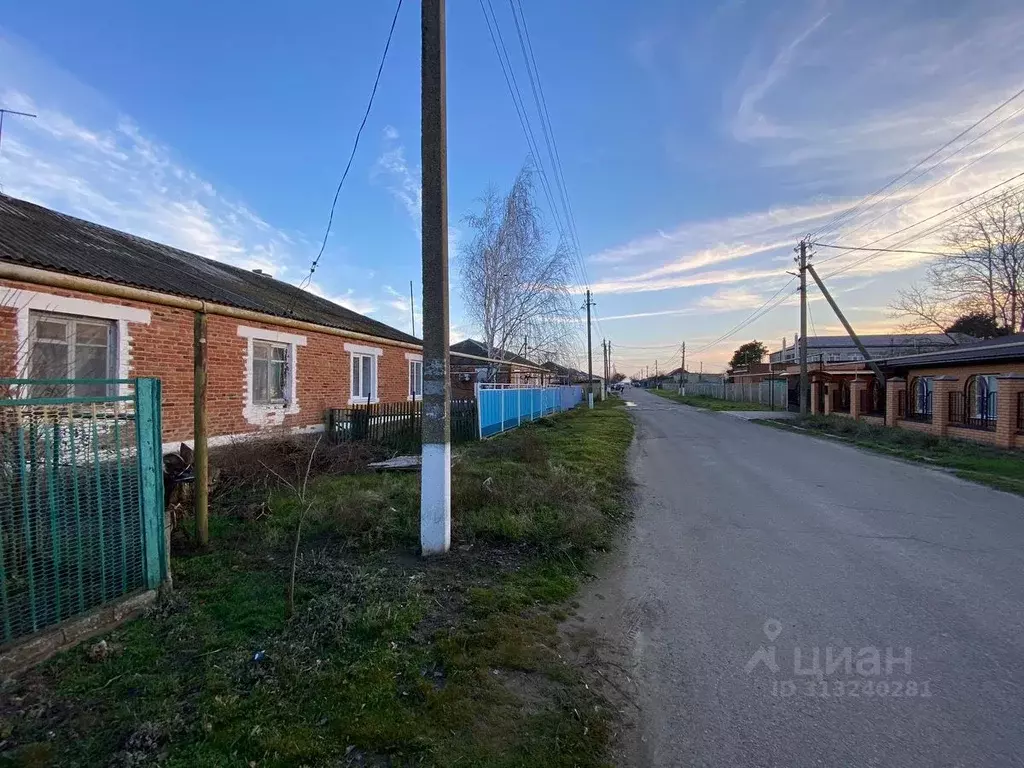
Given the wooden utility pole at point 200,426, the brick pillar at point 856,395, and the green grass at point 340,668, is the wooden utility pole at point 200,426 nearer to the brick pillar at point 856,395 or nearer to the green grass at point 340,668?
the green grass at point 340,668

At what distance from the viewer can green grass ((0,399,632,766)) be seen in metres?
2.46

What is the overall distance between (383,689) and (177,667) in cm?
Answer: 123

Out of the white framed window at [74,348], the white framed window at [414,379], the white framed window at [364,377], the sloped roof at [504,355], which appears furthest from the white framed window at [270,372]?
the sloped roof at [504,355]

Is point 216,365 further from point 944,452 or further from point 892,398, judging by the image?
point 892,398

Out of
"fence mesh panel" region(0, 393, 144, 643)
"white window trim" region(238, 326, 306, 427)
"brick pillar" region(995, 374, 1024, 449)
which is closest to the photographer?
"fence mesh panel" region(0, 393, 144, 643)

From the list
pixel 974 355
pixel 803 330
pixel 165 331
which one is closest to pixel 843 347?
pixel 803 330

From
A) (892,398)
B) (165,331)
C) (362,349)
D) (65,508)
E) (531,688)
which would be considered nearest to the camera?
(531,688)

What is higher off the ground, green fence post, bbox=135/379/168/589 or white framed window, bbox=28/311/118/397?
white framed window, bbox=28/311/118/397

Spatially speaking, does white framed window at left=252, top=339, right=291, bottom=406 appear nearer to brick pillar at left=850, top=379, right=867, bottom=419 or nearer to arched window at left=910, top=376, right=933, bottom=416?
arched window at left=910, top=376, right=933, bottom=416

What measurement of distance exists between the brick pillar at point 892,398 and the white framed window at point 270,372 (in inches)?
828

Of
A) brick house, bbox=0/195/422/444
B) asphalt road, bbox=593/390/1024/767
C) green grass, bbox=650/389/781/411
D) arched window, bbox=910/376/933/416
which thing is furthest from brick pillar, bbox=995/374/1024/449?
green grass, bbox=650/389/781/411

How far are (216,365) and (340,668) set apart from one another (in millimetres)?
8776

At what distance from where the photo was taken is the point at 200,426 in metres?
5.02

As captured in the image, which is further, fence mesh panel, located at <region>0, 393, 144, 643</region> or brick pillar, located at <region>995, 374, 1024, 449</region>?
brick pillar, located at <region>995, 374, 1024, 449</region>
